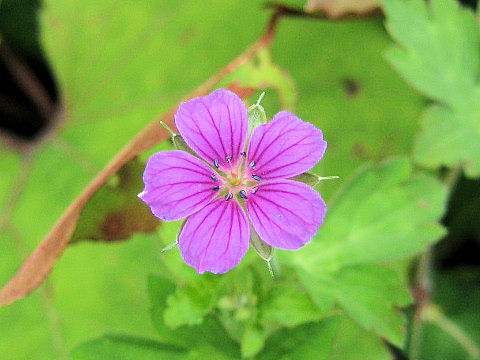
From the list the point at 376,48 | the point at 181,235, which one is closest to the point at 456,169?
the point at 376,48

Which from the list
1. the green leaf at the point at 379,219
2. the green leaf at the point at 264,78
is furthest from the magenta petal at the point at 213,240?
the green leaf at the point at 264,78

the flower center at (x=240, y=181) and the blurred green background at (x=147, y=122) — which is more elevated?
the flower center at (x=240, y=181)

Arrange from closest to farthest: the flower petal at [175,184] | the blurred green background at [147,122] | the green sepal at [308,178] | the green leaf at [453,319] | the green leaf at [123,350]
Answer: the flower petal at [175,184] → the green sepal at [308,178] → the green leaf at [123,350] → the blurred green background at [147,122] → the green leaf at [453,319]

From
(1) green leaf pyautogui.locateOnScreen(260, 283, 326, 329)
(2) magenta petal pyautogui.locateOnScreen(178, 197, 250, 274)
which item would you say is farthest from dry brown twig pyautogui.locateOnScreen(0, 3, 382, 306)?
(1) green leaf pyautogui.locateOnScreen(260, 283, 326, 329)

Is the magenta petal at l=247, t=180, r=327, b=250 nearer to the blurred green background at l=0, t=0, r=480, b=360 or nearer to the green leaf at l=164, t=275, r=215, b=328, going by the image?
the green leaf at l=164, t=275, r=215, b=328

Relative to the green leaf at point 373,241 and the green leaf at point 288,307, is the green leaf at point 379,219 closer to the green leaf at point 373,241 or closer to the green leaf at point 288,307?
the green leaf at point 373,241

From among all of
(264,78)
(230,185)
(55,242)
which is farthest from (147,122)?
(230,185)
